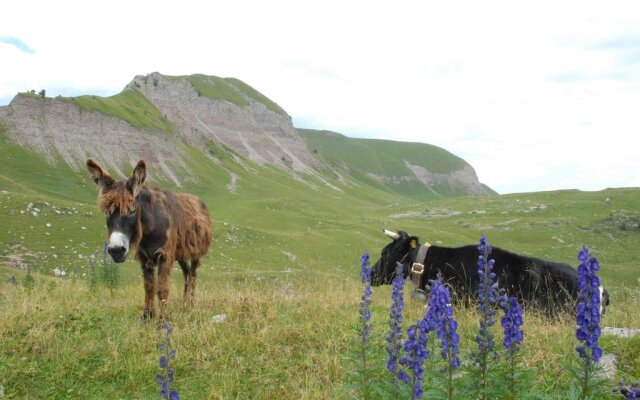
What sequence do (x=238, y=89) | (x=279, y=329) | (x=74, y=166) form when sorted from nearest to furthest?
(x=279, y=329) < (x=74, y=166) < (x=238, y=89)

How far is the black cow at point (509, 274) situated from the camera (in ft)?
29.4

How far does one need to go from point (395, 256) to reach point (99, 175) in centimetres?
633

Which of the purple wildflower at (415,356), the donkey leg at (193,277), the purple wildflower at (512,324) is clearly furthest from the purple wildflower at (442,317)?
the donkey leg at (193,277)

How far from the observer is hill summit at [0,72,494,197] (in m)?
65.6

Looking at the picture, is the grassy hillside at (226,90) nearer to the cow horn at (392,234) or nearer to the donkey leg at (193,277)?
the donkey leg at (193,277)

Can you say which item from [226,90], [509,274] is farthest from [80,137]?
[226,90]

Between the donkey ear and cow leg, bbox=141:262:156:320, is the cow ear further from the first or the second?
cow leg, bbox=141:262:156:320

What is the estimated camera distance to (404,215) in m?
62.5

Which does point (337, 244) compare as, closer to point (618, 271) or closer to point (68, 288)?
point (618, 271)

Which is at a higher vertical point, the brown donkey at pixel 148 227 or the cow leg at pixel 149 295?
the brown donkey at pixel 148 227

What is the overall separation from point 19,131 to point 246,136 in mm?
64759

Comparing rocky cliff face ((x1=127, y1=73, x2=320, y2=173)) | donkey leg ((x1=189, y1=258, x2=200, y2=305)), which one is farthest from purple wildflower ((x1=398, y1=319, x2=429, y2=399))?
rocky cliff face ((x1=127, y1=73, x2=320, y2=173))

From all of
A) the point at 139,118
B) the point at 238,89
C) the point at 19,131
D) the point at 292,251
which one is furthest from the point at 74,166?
the point at 238,89

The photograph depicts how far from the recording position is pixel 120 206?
724cm
